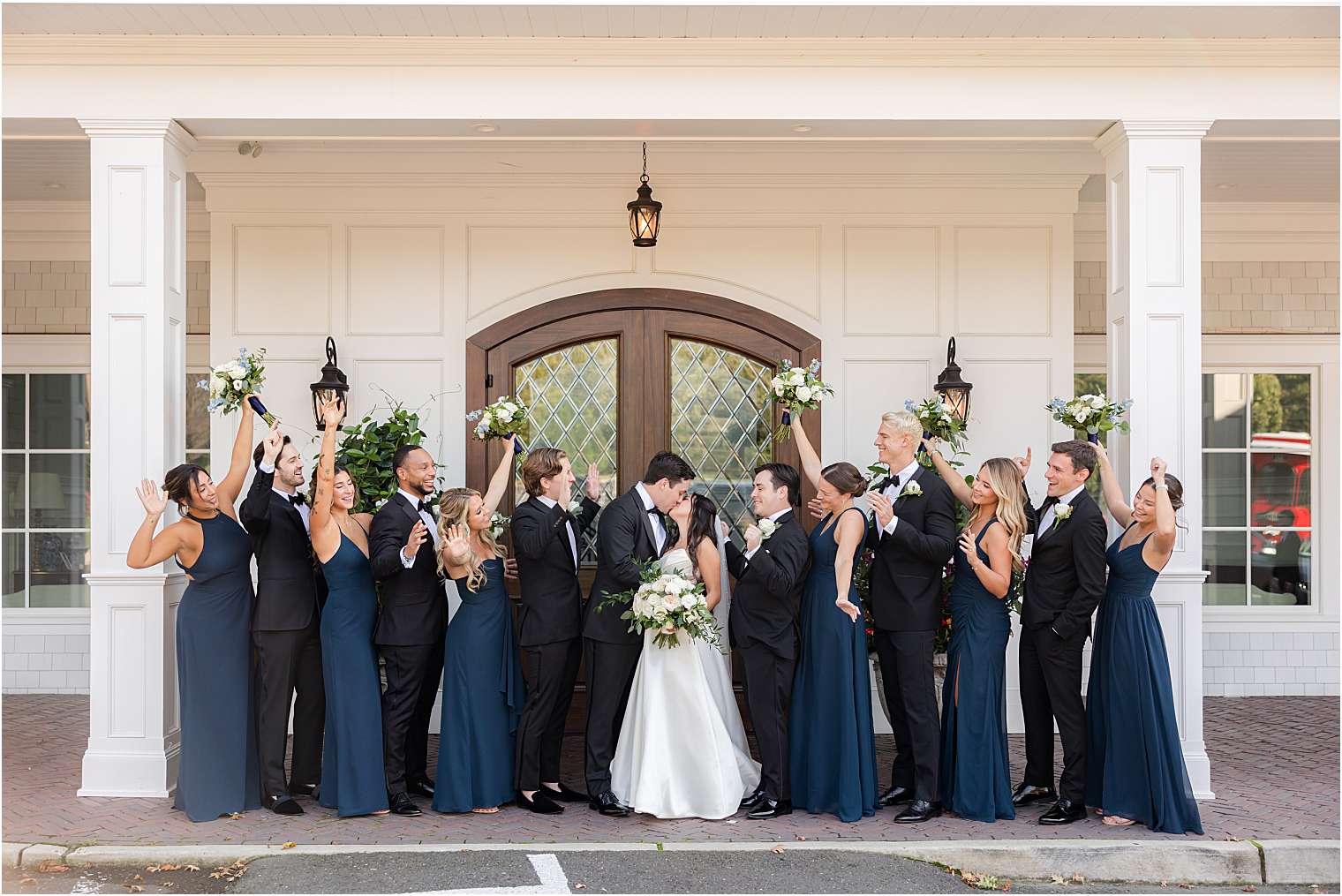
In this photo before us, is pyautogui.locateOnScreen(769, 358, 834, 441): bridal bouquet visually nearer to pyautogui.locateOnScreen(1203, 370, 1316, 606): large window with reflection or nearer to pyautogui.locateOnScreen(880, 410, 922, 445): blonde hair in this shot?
pyautogui.locateOnScreen(880, 410, 922, 445): blonde hair

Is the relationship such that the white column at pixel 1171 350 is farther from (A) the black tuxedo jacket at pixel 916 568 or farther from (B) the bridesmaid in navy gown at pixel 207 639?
(B) the bridesmaid in navy gown at pixel 207 639

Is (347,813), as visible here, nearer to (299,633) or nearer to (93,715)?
(299,633)

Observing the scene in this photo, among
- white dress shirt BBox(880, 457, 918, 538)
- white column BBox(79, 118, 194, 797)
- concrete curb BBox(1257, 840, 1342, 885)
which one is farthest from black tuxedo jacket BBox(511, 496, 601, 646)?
concrete curb BBox(1257, 840, 1342, 885)

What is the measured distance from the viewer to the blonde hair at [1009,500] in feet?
17.8

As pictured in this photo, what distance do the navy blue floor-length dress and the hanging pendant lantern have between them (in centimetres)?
262

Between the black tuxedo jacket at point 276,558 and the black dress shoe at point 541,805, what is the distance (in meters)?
1.42

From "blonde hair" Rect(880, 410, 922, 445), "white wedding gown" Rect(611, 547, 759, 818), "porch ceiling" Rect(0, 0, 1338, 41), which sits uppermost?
"porch ceiling" Rect(0, 0, 1338, 41)

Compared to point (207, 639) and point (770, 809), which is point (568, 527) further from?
point (207, 639)

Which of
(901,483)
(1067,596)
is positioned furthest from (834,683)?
(1067,596)

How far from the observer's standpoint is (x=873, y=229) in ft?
25.8

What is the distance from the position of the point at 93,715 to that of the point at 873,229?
558 cm

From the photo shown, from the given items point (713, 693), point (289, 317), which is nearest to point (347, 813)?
point (713, 693)

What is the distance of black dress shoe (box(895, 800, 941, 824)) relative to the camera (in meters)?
5.48

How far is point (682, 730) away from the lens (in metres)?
5.56
